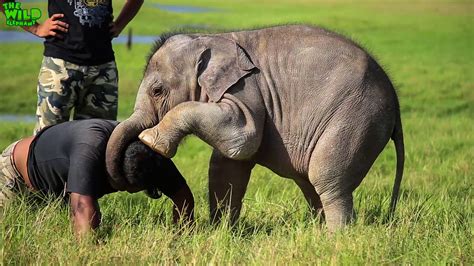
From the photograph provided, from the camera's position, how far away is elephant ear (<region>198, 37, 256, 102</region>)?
5000mm

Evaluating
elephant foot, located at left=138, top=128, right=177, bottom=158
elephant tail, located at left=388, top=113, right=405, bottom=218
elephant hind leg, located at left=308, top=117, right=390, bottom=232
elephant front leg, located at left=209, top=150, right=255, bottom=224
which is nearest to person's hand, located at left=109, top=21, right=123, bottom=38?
elephant front leg, located at left=209, top=150, right=255, bottom=224

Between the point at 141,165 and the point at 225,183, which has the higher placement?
the point at 141,165

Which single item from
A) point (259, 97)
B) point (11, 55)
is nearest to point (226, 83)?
point (259, 97)

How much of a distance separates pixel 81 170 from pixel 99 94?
4.28 ft

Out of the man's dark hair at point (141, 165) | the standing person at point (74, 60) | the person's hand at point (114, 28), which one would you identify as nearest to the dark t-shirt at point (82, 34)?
the standing person at point (74, 60)

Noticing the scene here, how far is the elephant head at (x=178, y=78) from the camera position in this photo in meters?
5.00

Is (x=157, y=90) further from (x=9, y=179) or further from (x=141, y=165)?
(x=9, y=179)

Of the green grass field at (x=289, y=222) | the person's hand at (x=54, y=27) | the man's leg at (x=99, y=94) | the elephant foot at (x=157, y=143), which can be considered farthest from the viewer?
the man's leg at (x=99, y=94)

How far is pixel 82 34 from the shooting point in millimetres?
5945

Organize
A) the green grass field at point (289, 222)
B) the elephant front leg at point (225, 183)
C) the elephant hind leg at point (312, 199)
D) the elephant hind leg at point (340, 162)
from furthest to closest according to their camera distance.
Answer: the elephant hind leg at point (312, 199), the elephant front leg at point (225, 183), the elephant hind leg at point (340, 162), the green grass field at point (289, 222)

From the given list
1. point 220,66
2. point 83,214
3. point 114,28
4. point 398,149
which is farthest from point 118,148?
point 398,149

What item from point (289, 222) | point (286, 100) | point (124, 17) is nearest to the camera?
point (286, 100)

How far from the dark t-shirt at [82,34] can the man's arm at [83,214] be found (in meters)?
1.37

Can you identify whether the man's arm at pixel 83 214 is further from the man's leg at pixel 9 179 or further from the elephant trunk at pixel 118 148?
the man's leg at pixel 9 179
